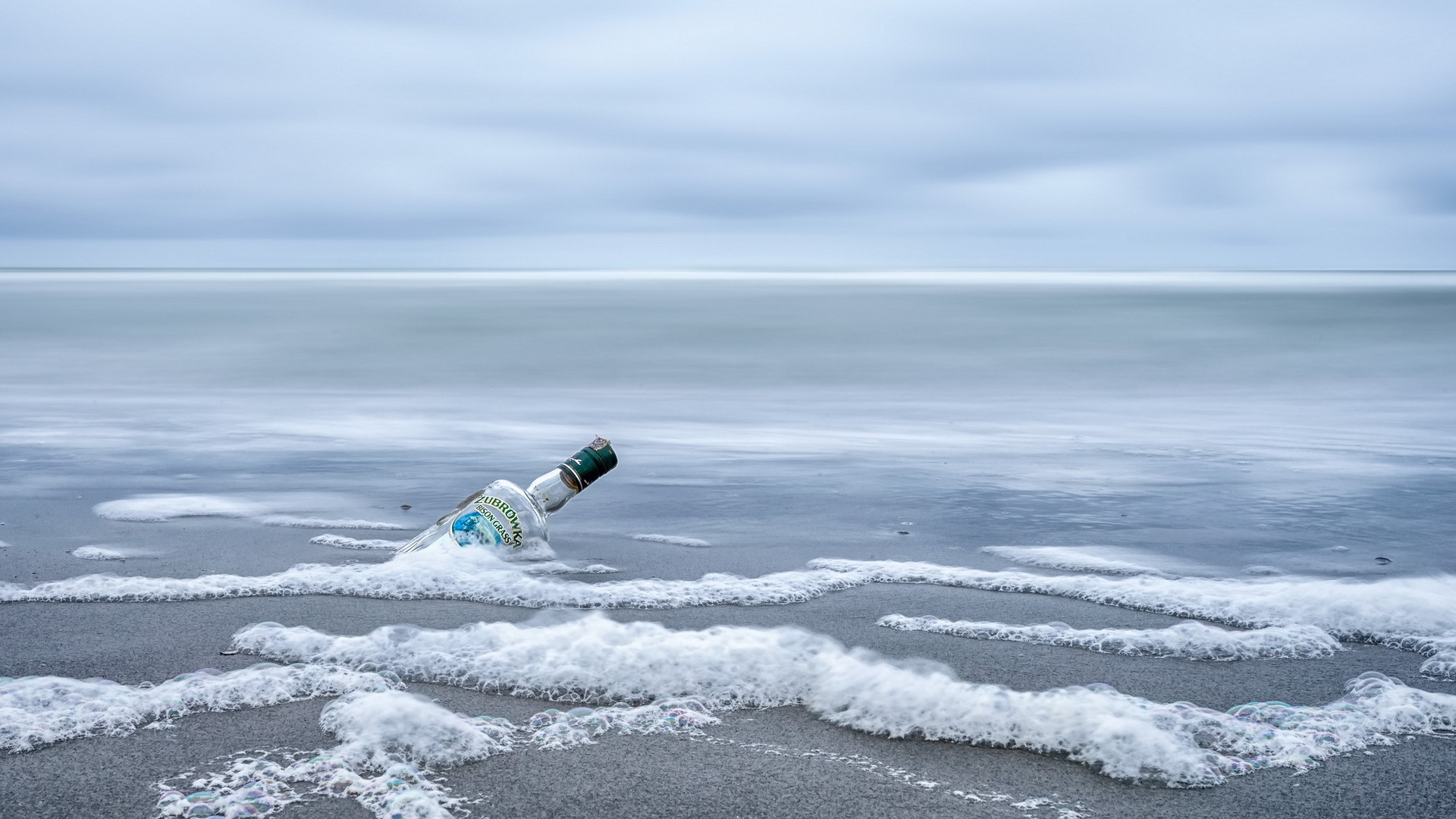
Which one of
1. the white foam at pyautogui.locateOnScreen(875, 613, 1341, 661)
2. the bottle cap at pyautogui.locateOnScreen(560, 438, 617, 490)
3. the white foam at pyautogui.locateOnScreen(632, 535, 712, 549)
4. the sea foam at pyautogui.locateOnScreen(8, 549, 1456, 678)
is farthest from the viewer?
the white foam at pyautogui.locateOnScreen(632, 535, 712, 549)

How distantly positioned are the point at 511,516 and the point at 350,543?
612mm

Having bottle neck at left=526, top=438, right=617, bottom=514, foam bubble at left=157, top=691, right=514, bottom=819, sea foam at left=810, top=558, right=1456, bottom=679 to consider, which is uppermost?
bottle neck at left=526, top=438, right=617, bottom=514

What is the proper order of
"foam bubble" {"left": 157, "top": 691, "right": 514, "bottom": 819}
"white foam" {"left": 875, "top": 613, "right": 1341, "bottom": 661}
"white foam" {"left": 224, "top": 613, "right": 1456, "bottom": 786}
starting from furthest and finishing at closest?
1. "white foam" {"left": 875, "top": 613, "right": 1341, "bottom": 661}
2. "white foam" {"left": 224, "top": 613, "right": 1456, "bottom": 786}
3. "foam bubble" {"left": 157, "top": 691, "right": 514, "bottom": 819}

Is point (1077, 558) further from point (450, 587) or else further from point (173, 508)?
point (173, 508)

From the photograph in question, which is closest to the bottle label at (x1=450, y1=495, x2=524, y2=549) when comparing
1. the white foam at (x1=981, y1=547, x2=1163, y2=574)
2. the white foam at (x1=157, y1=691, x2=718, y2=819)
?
the white foam at (x1=157, y1=691, x2=718, y2=819)

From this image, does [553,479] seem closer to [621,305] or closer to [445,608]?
[445,608]

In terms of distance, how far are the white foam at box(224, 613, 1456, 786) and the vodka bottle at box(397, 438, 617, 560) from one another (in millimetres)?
600

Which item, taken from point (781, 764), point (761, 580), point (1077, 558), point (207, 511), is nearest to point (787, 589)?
point (761, 580)

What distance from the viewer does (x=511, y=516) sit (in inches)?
131

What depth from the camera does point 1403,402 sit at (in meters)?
10.2

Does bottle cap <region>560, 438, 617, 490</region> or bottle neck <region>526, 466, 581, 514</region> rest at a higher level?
bottle cap <region>560, 438, 617, 490</region>

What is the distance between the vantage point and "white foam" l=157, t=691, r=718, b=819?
1659 mm

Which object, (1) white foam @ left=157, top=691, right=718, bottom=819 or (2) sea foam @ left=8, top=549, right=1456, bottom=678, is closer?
(1) white foam @ left=157, top=691, right=718, bottom=819

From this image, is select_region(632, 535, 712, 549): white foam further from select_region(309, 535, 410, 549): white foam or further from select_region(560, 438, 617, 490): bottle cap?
select_region(309, 535, 410, 549): white foam
